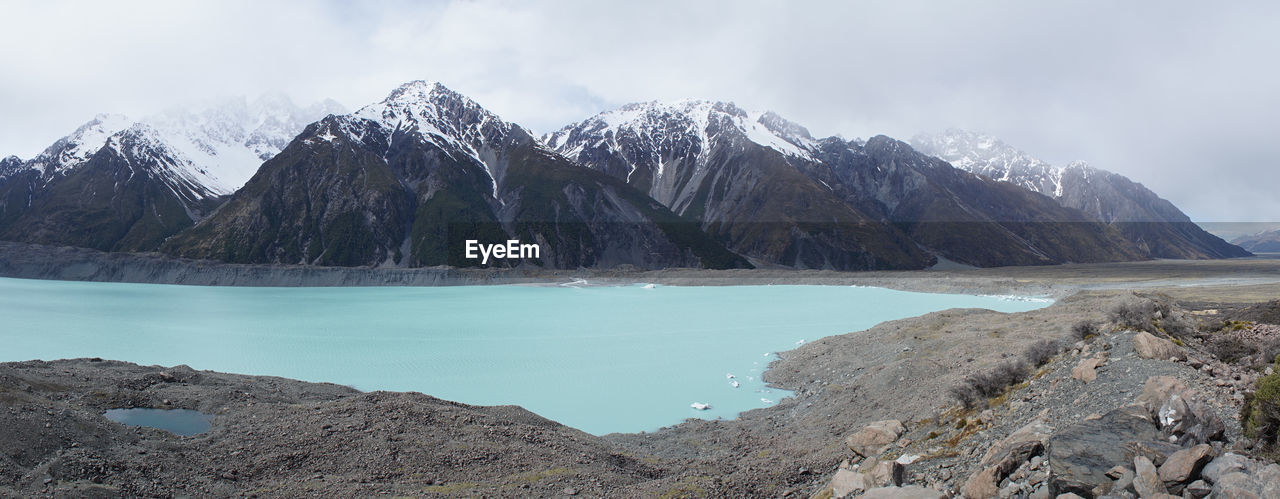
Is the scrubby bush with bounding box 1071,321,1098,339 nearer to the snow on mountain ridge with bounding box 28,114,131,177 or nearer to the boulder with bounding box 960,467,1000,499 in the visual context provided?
the boulder with bounding box 960,467,1000,499

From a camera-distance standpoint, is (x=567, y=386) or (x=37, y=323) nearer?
(x=567, y=386)

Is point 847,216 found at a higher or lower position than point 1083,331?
higher

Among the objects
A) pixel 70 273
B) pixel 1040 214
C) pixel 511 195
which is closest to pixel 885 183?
pixel 1040 214

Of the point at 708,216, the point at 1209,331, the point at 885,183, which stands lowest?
the point at 1209,331

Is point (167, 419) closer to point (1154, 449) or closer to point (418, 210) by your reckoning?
point (1154, 449)

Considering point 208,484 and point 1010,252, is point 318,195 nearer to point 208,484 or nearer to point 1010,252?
point 208,484

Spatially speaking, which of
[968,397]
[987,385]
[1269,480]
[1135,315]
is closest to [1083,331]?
[1135,315]
